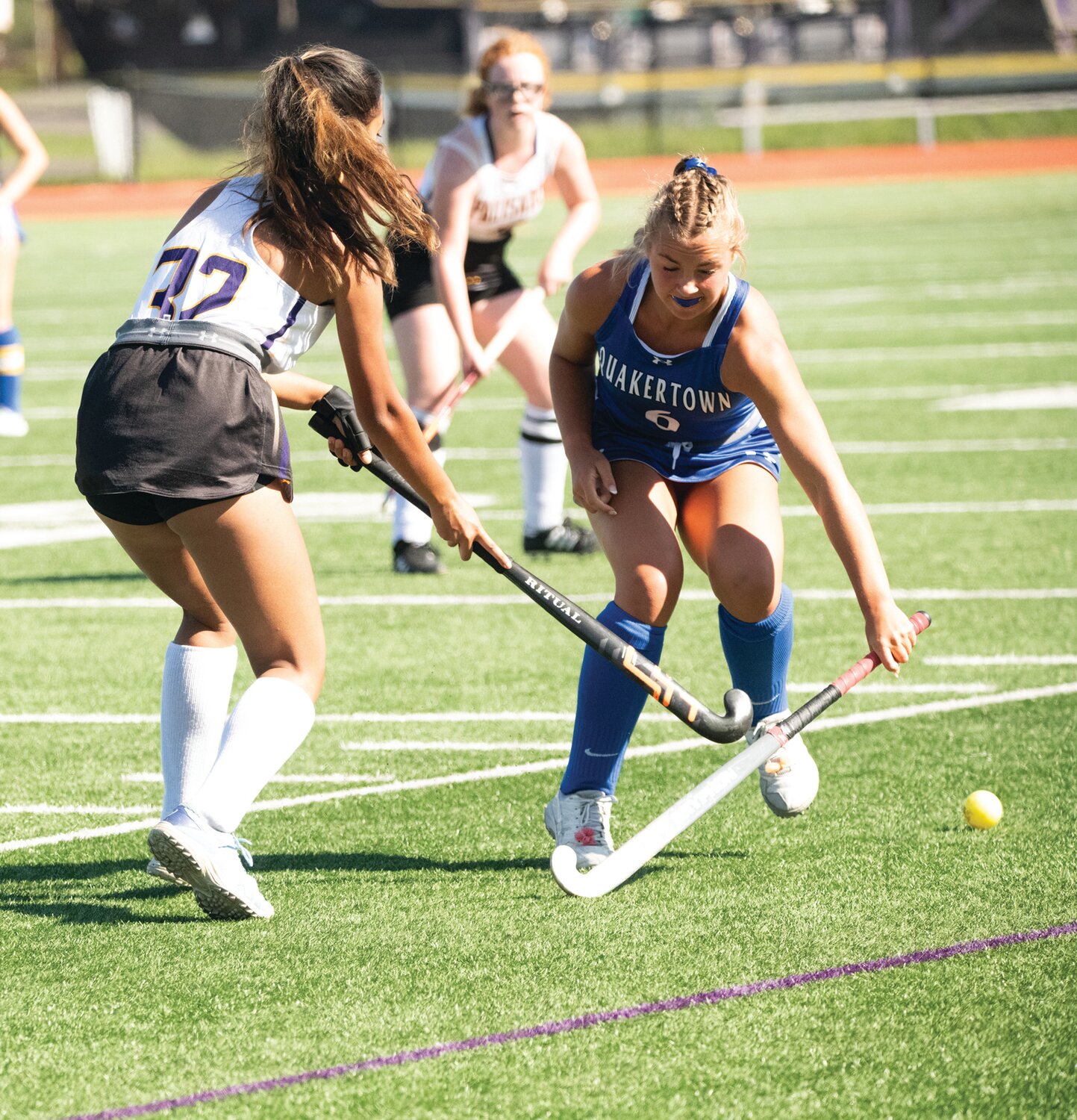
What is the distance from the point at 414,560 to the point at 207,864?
421 cm

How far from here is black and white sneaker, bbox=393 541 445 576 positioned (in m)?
7.84

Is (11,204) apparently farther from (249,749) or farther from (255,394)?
(249,749)

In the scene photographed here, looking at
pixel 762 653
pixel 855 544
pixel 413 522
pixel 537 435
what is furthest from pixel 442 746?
pixel 537 435

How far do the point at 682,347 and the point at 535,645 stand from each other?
2516 mm

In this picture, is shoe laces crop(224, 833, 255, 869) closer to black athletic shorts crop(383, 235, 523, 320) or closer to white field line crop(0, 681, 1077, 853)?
A: white field line crop(0, 681, 1077, 853)

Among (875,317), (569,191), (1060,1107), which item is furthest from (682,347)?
(875,317)

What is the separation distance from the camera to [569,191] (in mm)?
7980

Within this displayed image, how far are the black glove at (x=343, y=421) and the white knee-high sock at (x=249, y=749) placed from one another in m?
0.62

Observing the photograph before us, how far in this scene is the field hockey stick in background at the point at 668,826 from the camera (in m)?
3.84

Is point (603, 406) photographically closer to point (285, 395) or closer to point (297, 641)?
point (285, 395)

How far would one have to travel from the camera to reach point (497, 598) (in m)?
7.34

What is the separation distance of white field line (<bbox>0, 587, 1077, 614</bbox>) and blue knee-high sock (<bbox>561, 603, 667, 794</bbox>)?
2700 mm

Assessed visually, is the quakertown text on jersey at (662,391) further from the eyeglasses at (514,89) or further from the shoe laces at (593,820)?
the eyeglasses at (514,89)

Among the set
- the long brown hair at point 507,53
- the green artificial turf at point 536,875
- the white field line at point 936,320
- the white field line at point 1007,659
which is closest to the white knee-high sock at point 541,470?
the green artificial turf at point 536,875
